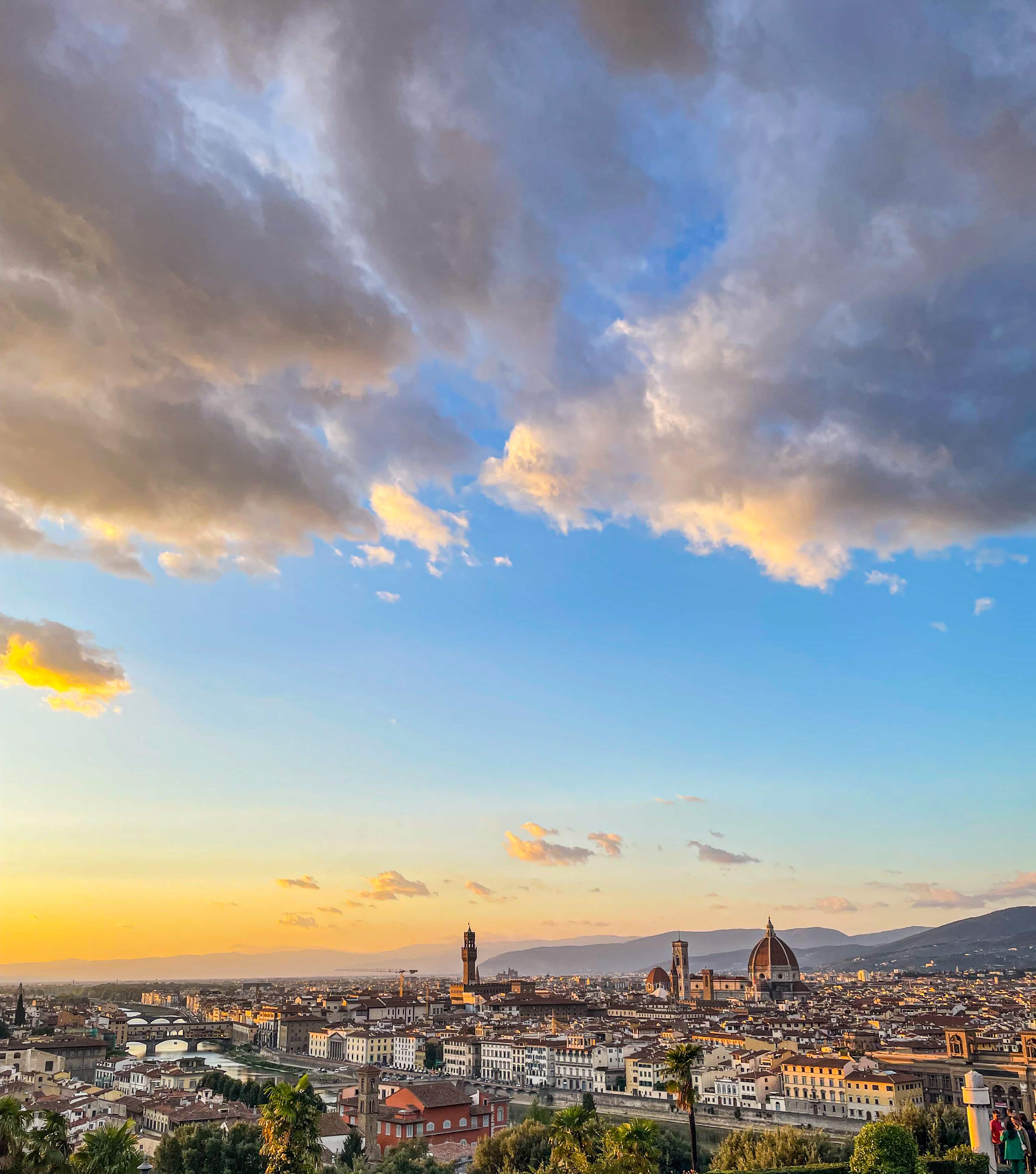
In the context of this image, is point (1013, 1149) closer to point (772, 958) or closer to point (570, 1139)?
point (570, 1139)

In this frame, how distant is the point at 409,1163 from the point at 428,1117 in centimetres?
1673

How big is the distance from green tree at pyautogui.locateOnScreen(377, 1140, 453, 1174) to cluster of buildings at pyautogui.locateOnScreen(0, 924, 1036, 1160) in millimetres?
6614

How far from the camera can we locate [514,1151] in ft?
147

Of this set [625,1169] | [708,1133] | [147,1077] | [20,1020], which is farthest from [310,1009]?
[625,1169]

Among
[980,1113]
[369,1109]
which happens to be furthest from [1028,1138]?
[369,1109]

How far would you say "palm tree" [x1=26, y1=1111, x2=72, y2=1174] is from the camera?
1791 centimetres

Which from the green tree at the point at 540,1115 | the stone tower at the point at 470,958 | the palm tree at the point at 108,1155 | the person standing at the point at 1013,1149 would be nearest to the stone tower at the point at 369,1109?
the green tree at the point at 540,1115

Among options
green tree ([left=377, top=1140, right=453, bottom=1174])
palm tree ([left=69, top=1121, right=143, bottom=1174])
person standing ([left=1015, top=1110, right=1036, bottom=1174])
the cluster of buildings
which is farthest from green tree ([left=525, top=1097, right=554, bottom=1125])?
person standing ([left=1015, top=1110, right=1036, bottom=1174])

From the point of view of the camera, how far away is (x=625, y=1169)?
24969 millimetres

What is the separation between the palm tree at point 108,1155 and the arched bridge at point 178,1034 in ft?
350

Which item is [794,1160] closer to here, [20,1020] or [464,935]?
[20,1020]

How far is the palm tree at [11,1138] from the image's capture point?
1728cm

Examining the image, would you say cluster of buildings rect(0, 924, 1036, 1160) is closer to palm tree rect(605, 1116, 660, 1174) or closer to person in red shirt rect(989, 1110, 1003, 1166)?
palm tree rect(605, 1116, 660, 1174)

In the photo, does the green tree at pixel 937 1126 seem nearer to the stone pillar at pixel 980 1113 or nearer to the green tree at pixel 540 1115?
the green tree at pixel 540 1115
